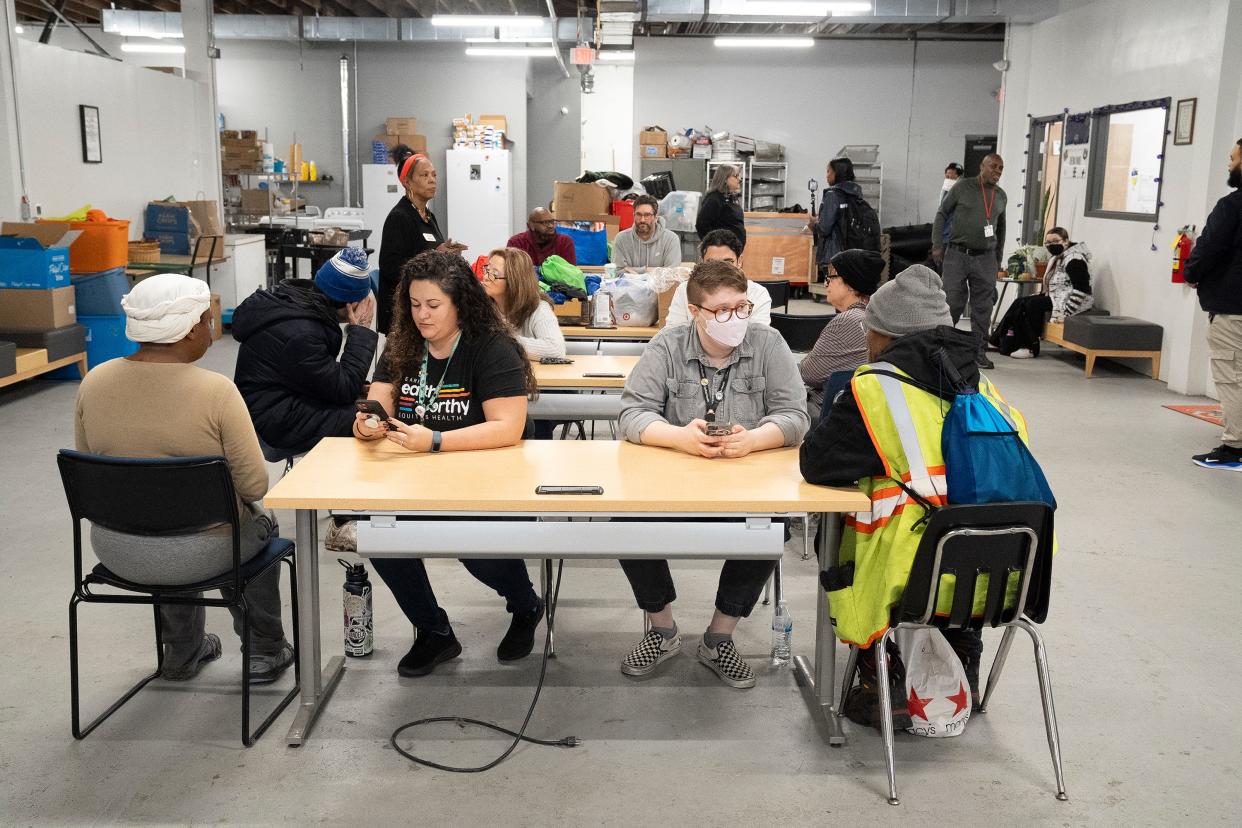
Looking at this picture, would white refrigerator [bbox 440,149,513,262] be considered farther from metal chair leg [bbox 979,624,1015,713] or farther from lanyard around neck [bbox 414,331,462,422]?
metal chair leg [bbox 979,624,1015,713]

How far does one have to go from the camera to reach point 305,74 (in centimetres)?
1566

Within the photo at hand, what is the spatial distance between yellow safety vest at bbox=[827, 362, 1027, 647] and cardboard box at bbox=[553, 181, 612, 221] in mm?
7045

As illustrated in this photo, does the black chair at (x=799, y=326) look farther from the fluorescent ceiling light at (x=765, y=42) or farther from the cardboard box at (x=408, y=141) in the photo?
the cardboard box at (x=408, y=141)

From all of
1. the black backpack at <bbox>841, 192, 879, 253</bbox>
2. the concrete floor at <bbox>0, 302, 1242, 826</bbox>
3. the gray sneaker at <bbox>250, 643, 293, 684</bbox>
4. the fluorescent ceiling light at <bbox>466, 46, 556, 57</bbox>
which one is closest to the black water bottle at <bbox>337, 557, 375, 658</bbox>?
the concrete floor at <bbox>0, 302, 1242, 826</bbox>

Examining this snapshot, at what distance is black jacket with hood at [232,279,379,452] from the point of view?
12.0ft

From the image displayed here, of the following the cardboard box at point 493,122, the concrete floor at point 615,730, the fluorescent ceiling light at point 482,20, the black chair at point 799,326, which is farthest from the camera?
the cardboard box at point 493,122

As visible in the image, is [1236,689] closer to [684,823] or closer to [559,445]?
[684,823]

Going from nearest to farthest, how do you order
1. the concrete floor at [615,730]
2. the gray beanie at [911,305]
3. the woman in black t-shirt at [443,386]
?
the concrete floor at [615,730] < the gray beanie at [911,305] < the woman in black t-shirt at [443,386]

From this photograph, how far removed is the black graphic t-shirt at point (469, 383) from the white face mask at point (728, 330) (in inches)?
23.0

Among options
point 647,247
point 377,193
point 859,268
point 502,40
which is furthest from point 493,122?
point 859,268

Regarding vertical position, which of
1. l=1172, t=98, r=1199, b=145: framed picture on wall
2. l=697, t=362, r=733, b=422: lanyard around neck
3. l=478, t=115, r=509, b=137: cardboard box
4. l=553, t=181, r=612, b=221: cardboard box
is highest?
l=478, t=115, r=509, b=137: cardboard box

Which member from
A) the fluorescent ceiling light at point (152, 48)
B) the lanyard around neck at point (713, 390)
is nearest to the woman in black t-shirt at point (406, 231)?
the lanyard around neck at point (713, 390)

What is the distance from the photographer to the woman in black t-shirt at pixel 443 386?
125 inches

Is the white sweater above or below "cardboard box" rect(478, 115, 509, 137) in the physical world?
below
